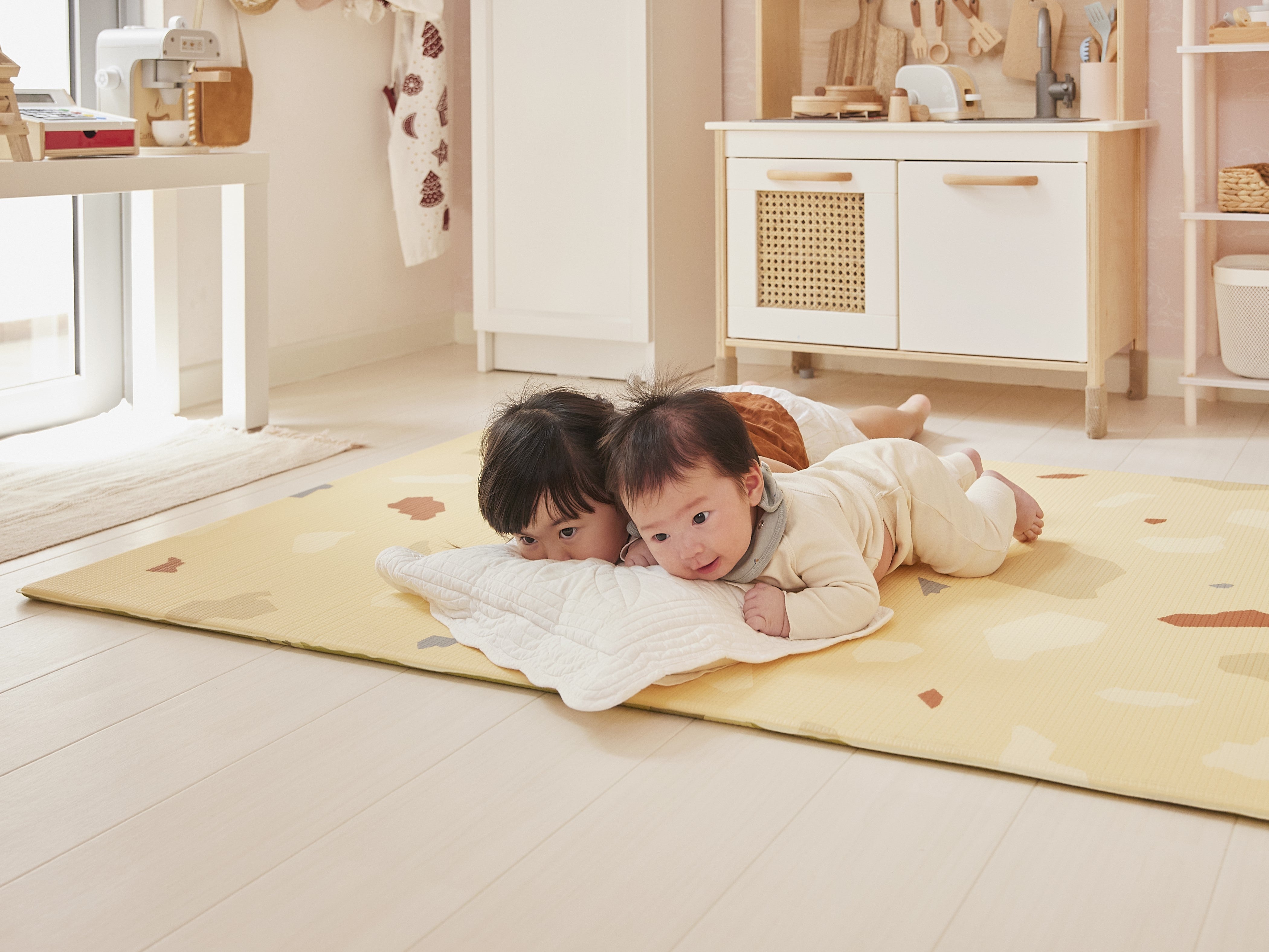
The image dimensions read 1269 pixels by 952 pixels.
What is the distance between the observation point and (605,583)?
159cm

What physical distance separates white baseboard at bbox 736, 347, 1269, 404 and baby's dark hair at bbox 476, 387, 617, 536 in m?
1.54

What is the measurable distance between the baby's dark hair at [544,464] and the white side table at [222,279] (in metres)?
1.30

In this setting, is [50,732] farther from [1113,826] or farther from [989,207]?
[989,207]

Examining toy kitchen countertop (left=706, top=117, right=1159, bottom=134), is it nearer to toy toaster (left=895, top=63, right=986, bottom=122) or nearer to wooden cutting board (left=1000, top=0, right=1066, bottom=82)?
toy toaster (left=895, top=63, right=986, bottom=122)

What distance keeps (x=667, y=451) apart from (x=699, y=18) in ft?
7.64

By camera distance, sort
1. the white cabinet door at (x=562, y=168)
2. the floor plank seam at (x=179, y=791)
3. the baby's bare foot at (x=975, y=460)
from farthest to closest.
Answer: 1. the white cabinet door at (x=562, y=168)
2. the baby's bare foot at (x=975, y=460)
3. the floor plank seam at (x=179, y=791)

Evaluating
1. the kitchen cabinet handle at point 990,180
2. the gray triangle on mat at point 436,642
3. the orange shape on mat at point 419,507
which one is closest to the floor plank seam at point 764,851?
the gray triangle on mat at point 436,642

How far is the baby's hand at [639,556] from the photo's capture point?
5.56 feet

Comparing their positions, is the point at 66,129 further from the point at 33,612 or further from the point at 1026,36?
the point at 1026,36

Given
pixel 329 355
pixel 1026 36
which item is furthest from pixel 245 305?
pixel 1026 36

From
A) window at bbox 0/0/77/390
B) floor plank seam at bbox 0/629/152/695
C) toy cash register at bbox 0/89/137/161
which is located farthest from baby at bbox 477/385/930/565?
window at bbox 0/0/77/390

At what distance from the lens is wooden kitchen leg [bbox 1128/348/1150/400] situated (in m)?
3.16

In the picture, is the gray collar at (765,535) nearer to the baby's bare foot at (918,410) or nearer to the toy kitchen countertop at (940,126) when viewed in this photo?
the baby's bare foot at (918,410)

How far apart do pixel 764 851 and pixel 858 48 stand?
2728mm
